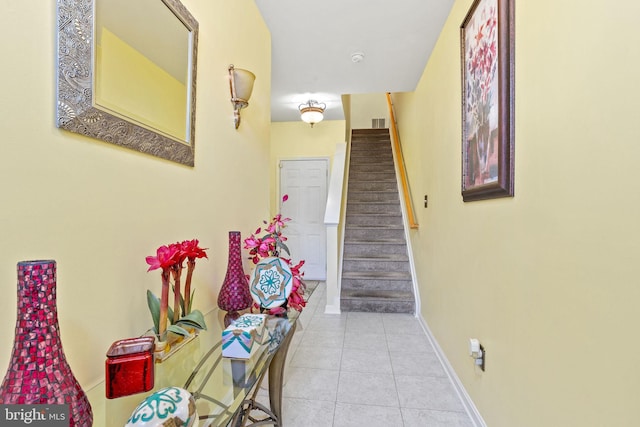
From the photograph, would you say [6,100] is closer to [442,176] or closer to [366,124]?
[442,176]

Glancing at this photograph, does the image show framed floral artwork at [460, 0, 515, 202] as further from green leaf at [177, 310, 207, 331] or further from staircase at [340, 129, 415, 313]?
staircase at [340, 129, 415, 313]

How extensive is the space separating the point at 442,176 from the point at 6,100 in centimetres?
238

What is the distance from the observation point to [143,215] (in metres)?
1.01

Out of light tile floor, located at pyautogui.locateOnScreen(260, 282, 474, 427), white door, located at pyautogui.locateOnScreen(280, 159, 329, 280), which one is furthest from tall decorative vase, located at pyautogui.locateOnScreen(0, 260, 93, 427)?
white door, located at pyautogui.locateOnScreen(280, 159, 329, 280)

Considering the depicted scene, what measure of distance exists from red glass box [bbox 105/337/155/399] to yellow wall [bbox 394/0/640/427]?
1197 mm

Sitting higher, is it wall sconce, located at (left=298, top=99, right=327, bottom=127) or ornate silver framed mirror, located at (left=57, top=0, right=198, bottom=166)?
wall sconce, located at (left=298, top=99, right=327, bottom=127)

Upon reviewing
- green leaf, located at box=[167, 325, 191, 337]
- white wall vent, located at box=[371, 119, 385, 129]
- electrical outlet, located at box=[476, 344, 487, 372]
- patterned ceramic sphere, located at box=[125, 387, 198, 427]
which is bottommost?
electrical outlet, located at box=[476, 344, 487, 372]

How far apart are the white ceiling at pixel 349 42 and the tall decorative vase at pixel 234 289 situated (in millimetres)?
1693

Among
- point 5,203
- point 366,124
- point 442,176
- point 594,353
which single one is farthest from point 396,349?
point 366,124

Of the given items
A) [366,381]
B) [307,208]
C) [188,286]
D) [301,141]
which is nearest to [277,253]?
[188,286]

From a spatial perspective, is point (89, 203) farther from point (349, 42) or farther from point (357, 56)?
point (357, 56)

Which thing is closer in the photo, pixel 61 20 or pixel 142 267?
pixel 61 20

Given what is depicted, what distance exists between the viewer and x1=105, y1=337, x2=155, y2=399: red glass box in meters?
0.74

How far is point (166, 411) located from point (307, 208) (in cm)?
428
